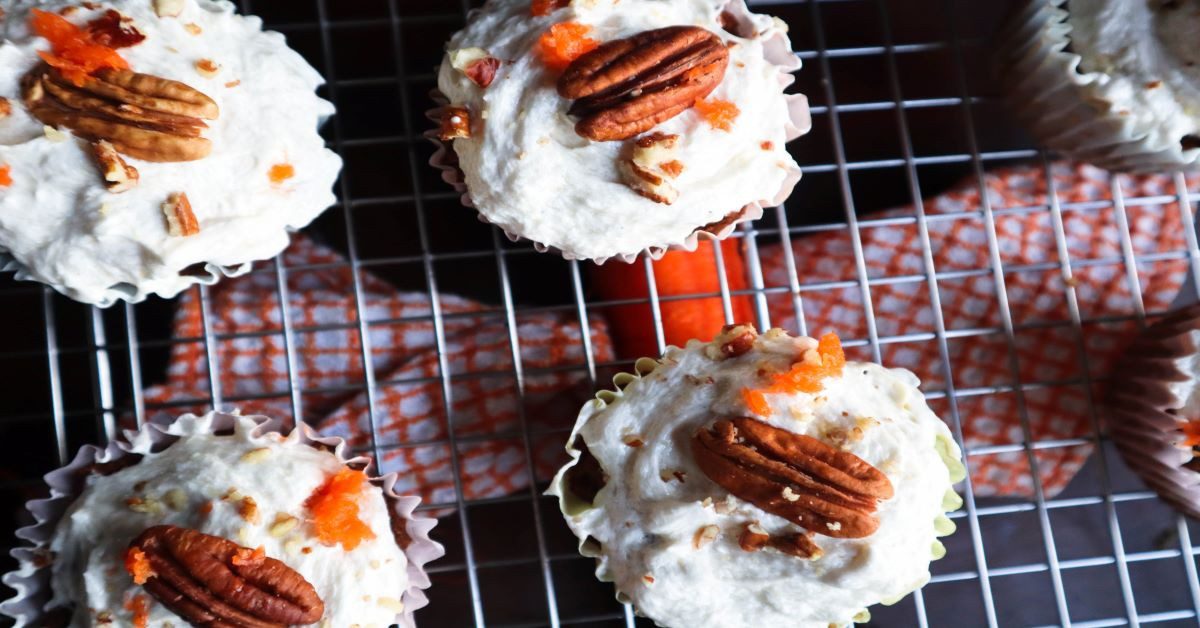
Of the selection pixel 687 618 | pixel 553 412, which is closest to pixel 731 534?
→ pixel 687 618

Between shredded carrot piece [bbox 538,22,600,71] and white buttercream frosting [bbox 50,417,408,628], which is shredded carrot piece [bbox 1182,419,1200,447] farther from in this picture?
white buttercream frosting [bbox 50,417,408,628]

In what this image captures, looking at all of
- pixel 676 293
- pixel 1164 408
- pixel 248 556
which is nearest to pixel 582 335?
pixel 676 293

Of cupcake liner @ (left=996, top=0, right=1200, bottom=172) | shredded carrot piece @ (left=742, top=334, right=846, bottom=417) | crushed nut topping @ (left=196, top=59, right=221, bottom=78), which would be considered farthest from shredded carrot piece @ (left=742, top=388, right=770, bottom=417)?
crushed nut topping @ (left=196, top=59, right=221, bottom=78)

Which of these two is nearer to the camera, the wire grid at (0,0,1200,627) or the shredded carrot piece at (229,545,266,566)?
the shredded carrot piece at (229,545,266,566)

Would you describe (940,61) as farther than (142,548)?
Yes

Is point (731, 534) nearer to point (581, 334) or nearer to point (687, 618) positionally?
point (687, 618)

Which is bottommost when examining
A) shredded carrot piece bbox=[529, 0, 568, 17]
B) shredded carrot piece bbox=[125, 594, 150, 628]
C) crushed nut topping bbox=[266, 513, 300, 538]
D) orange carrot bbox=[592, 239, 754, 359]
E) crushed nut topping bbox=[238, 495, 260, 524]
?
shredded carrot piece bbox=[125, 594, 150, 628]

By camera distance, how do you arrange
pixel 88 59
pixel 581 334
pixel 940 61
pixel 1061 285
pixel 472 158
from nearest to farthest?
pixel 88 59 < pixel 472 158 < pixel 581 334 < pixel 1061 285 < pixel 940 61
